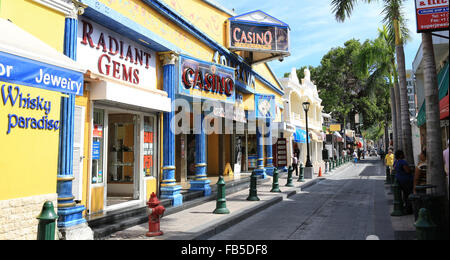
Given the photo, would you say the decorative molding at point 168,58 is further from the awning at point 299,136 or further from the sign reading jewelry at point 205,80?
the awning at point 299,136

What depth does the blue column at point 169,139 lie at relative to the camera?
9.91 meters

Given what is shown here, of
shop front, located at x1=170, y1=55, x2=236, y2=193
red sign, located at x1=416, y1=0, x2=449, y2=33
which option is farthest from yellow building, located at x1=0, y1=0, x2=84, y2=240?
red sign, located at x1=416, y1=0, x2=449, y2=33

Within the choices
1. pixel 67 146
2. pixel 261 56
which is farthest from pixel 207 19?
pixel 67 146

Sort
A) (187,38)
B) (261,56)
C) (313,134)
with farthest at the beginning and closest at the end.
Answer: (313,134)
(261,56)
(187,38)

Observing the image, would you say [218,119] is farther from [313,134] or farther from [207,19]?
[313,134]

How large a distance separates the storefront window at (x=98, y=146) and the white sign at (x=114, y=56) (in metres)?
1.08

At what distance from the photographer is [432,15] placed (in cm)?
597

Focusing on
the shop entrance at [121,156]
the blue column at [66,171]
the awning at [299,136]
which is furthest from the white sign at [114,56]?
the awning at [299,136]

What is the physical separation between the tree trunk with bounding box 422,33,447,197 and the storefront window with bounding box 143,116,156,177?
7211mm

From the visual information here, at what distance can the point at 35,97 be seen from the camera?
5.70 meters

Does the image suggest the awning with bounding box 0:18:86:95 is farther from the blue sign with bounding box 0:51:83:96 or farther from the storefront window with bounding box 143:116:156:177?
the storefront window with bounding box 143:116:156:177

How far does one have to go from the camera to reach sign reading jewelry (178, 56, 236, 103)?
10.7 m

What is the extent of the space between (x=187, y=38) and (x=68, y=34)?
534 centimetres
